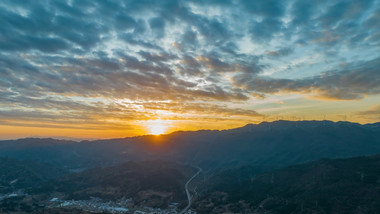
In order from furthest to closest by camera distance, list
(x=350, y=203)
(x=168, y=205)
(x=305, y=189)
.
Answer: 1. (x=168, y=205)
2. (x=305, y=189)
3. (x=350, y=203)

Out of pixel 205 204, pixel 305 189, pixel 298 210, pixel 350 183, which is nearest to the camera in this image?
pixel 298 210

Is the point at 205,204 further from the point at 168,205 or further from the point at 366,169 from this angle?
the point at 366,169

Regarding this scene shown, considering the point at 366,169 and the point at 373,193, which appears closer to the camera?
the point at 373,193

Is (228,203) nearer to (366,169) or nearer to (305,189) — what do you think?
(305,189)

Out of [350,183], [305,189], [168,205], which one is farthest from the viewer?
[168,205]

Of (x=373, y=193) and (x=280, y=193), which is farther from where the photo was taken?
(x=280, y=193)

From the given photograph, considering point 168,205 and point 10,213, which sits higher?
point 10,213

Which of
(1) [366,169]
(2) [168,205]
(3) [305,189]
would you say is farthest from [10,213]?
(1) [366,169]

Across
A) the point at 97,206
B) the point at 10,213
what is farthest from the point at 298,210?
the point at 10,213

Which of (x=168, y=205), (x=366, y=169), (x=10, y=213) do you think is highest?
(x=366, y=169)
